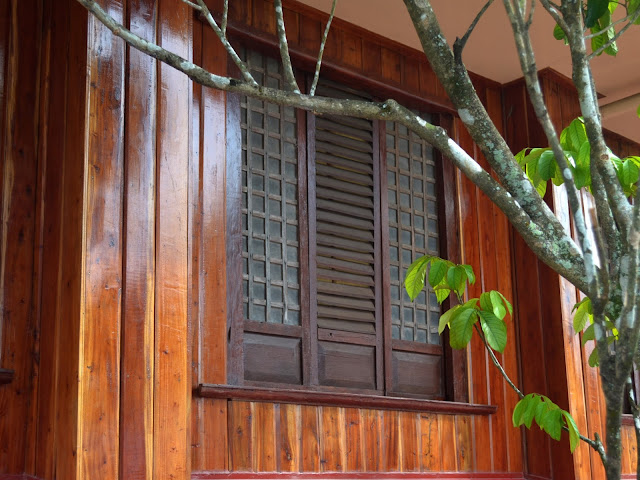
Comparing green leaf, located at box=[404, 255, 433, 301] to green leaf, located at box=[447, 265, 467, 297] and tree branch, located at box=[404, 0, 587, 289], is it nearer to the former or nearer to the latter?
green leaf, located at box=[447, 265, 467, 297]

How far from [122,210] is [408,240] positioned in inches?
86.7

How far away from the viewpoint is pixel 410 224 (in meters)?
5.43

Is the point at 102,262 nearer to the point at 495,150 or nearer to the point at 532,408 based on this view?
the point at 532,408

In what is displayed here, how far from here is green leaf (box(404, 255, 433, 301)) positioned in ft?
9.46

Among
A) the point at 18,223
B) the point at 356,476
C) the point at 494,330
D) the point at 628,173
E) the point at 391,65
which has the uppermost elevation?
the point at 391,65

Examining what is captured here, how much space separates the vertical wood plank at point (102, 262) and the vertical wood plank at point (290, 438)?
1.13 m

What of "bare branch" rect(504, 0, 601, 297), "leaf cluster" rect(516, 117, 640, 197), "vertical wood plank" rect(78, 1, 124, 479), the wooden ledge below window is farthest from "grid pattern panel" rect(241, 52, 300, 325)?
"bare branch" rect(504, 0, 601, 297)

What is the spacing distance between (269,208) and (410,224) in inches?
42.5

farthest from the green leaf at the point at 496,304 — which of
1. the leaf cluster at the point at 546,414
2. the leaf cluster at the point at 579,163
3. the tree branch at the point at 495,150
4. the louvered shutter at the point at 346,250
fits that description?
the louvered shutter at the point at 346,250

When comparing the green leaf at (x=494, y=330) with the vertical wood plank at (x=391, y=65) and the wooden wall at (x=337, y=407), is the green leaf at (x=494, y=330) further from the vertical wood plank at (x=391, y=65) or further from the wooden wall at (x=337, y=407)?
the vertical wood plank at (x=391, y=65)

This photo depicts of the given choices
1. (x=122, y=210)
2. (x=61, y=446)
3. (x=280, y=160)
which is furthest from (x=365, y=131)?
(x=61, y=446)

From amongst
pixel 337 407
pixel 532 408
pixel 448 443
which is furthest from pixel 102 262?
pixel 448 443

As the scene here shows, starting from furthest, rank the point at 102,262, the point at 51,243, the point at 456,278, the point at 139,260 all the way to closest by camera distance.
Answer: the point at 51,243 < the point at 139,260 < the point at 102,262 < the point at 456,278

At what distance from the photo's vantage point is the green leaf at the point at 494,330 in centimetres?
271
